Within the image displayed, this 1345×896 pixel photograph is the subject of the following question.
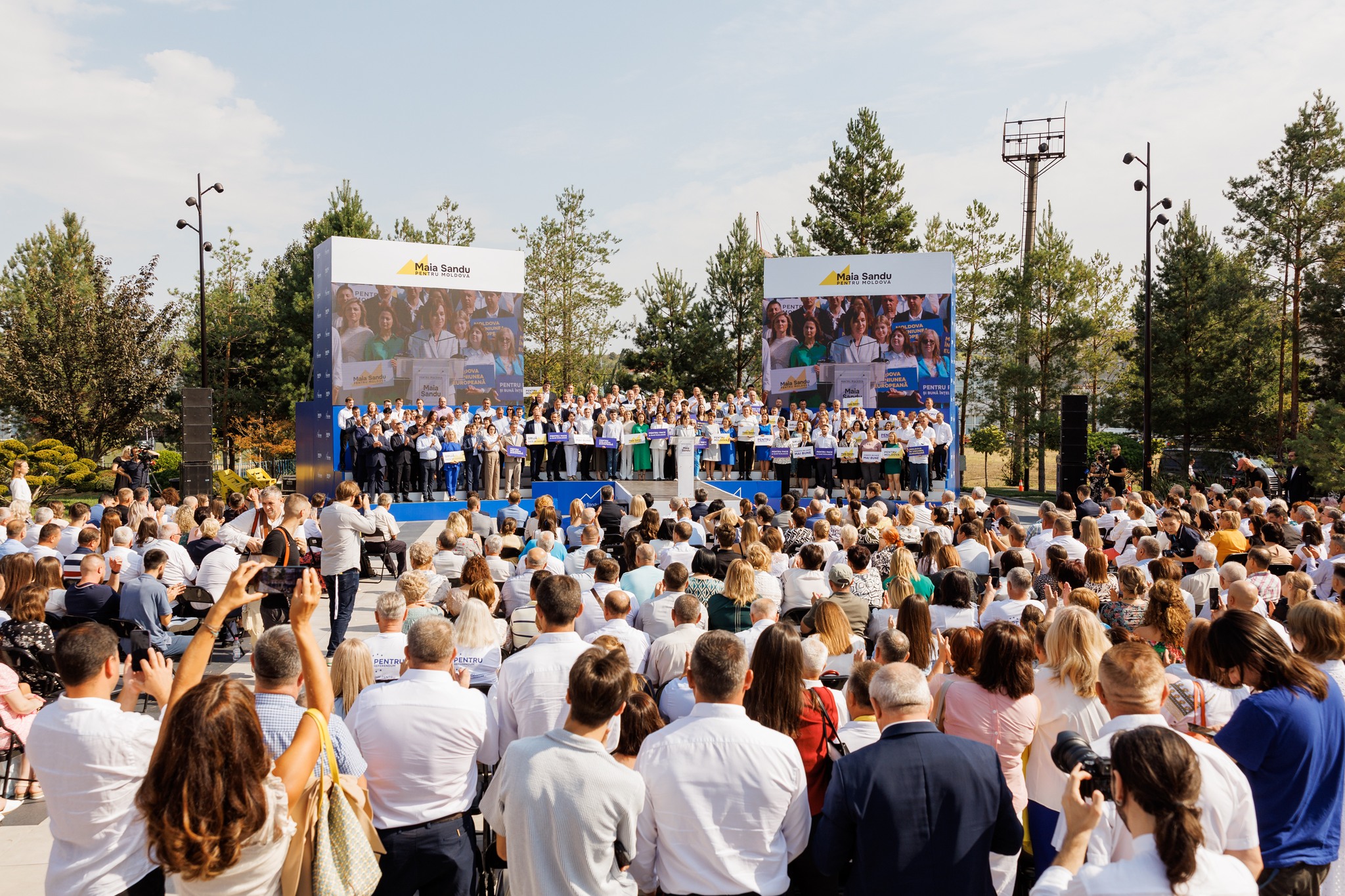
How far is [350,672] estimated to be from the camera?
425cm

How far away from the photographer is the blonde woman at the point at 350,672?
13.9 ft

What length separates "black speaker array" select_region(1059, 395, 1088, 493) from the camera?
18891 millimetres

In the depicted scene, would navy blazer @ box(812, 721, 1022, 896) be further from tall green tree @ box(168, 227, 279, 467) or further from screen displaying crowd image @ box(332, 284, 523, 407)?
tall green tree @ box(168, 227, 279, 467)

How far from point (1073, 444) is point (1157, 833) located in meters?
18.2

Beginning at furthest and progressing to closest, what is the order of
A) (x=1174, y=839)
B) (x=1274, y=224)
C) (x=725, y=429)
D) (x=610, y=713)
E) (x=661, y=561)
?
1. (x=1274, y=224)
2. (x=725, y=429)
3. (x=661, y=561)
4. (x=610, y=713)
5. (x=1174, y=839)

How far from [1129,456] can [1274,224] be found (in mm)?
9350

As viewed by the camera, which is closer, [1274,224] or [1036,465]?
[1274,224]

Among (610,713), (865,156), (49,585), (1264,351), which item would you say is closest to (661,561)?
(49,585)

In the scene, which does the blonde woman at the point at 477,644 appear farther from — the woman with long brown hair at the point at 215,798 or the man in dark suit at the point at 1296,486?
the man in dark suit at the point at 1296,486

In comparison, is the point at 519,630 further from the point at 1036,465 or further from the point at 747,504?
the point at 1036,465

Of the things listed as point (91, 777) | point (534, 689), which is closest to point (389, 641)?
point (534, 689)

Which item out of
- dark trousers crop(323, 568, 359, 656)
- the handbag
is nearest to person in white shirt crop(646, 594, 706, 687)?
the handbag

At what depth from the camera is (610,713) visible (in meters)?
3.10

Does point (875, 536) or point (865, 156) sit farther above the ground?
point (865, 156)
